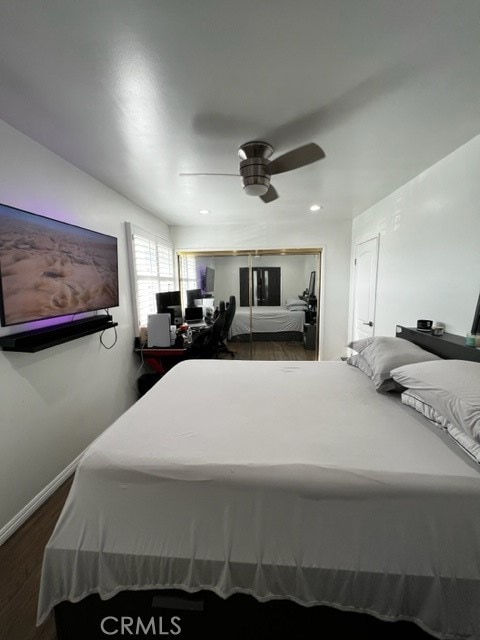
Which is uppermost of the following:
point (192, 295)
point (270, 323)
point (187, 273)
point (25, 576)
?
point (187, 273)

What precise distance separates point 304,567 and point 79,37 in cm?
211

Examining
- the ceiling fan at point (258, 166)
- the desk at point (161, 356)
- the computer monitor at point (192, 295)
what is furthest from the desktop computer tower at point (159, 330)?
the ceiling fan at point (258, 166)

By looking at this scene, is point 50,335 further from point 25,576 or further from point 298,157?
point 298,157

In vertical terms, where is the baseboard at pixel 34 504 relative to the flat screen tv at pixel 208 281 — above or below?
below

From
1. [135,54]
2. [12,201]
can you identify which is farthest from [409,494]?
[12,201]

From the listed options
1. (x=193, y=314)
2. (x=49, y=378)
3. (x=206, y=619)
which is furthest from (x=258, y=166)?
(x=193, y=314)

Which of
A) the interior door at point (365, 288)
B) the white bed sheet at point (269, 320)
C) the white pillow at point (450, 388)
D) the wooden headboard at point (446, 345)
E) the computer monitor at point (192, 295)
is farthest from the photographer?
the white bed sheet at point (269, 320)

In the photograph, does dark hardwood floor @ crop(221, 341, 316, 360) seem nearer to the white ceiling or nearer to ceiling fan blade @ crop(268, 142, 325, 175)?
the white ceiling

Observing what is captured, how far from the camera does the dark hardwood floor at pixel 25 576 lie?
113cm

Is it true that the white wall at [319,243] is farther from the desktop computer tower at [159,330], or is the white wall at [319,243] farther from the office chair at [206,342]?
the desktop computer tower at [159,330]

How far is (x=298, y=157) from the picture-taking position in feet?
5.26

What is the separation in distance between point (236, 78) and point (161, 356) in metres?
2.66

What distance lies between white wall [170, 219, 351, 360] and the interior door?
0.33m

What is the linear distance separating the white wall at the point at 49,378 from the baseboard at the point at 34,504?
0.03m
